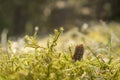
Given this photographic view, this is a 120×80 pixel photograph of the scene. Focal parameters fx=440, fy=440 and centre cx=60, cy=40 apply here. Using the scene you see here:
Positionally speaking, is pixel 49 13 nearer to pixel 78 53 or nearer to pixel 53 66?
pixel 78 53

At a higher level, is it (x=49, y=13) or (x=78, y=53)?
(x=49, y=13)

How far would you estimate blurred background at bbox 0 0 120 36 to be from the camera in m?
7.73

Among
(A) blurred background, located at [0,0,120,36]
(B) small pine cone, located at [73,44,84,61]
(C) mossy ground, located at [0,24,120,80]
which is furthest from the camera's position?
(A) blurred background, located at [0,0,120,36]

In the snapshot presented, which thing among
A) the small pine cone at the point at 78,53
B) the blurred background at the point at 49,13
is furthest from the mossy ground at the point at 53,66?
the blurred background at the point at 49,13

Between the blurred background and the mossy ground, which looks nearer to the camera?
the mossy ground

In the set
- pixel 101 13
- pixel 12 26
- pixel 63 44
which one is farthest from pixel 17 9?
pixel 63 44

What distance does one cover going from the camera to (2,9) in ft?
25.3

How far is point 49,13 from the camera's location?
26.2ft

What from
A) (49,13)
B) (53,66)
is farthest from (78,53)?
(49,13)

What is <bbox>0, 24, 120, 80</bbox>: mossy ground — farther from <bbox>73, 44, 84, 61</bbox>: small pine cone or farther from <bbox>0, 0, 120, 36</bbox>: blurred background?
<bbox>0, 0, 120, 36</bbox>: blurred background

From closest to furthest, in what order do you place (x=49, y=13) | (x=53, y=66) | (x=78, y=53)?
(x=53, y=66), (x=78, y=53), (x=49, y=13)

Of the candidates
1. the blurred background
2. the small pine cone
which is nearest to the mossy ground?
the small pine cone

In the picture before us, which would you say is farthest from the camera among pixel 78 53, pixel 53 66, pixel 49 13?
pixel 49 13

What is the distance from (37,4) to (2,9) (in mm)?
646
